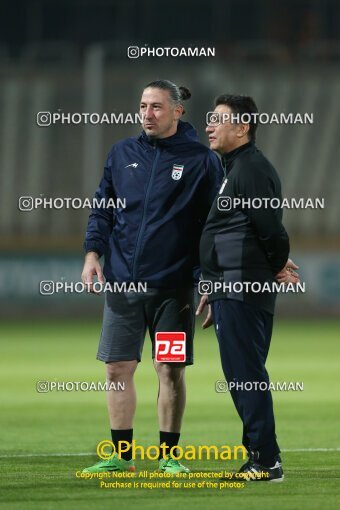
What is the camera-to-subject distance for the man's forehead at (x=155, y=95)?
7164 millimetres

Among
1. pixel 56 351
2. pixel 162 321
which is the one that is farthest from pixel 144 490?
pixel 56 351

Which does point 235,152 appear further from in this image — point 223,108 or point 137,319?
point 137,319

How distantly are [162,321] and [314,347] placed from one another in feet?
34.4

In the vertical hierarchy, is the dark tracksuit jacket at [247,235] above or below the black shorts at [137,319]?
above

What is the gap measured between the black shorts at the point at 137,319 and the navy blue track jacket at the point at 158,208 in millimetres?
85

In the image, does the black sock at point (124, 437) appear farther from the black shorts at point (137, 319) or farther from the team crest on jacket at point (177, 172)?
the team crest on jacket at point (177, 172)

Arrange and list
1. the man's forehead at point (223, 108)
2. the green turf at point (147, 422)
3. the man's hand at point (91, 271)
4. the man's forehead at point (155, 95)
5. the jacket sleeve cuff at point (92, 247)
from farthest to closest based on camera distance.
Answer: the jacket sleeve cuff at point (92, 247) < the man's forehead at point (155, 95) < the man's hand at point (91, 271) < the man's forehead at point (223, 108) < the green turf at point (147, 422)

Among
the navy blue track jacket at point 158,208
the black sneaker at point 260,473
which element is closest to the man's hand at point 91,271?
the navy blue track jacket at point 158,208

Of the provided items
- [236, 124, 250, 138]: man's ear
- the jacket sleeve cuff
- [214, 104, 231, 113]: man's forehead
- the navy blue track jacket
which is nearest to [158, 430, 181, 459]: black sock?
the navy blue track jacket

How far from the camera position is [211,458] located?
7.88m

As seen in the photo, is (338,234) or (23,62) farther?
(23,62)

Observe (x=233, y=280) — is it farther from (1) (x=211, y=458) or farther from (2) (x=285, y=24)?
(2) (x=285, y=24)

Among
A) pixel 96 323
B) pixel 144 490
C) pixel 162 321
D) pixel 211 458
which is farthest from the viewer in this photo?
pixel 96 323

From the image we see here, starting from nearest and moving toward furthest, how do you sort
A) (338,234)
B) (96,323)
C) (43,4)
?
(96,323), (338,234), (43,4)
